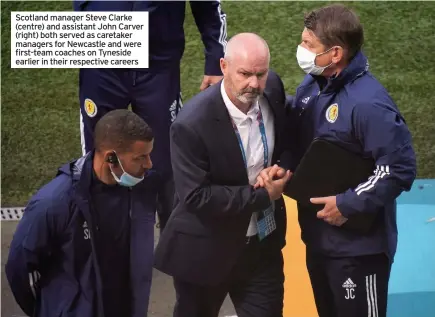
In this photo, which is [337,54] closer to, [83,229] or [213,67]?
[83,229]

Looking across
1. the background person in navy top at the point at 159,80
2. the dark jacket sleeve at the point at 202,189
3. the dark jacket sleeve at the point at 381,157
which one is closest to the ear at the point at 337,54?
the dark jacket sleeve at the point at 381,157

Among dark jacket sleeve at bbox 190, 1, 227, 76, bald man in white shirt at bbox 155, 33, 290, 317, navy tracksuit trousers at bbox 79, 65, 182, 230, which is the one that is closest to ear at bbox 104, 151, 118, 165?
bald man in white shirt at bbox 155, 33, 290, 317

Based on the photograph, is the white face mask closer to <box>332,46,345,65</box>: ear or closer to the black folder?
<box>332,46,345,65</box>: ear

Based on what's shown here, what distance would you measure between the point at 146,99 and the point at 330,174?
1.65 meters

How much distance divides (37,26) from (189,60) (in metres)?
3.27

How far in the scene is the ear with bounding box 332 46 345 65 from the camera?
4.10 metres

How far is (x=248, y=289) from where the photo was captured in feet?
14.1

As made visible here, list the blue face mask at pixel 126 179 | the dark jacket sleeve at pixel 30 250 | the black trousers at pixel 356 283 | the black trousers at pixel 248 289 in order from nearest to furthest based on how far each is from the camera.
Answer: the dark jacket sleeve at pixel 30 250, the blue face mask at pixel 126 179, the black trousers at pixel 356 283, the black trousers at pixel 248 289

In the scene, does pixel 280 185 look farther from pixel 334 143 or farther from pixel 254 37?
pixel 254 37

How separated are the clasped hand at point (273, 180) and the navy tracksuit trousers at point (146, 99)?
A: 1435 mm

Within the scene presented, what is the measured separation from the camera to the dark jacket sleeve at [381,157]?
3.94 metres

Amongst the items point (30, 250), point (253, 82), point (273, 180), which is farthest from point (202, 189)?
point (30, 250)

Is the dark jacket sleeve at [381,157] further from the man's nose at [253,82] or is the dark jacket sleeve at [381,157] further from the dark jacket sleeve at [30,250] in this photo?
the dark jacket sleeve at [30,250]

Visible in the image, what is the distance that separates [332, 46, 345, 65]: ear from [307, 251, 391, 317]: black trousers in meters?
0.83
